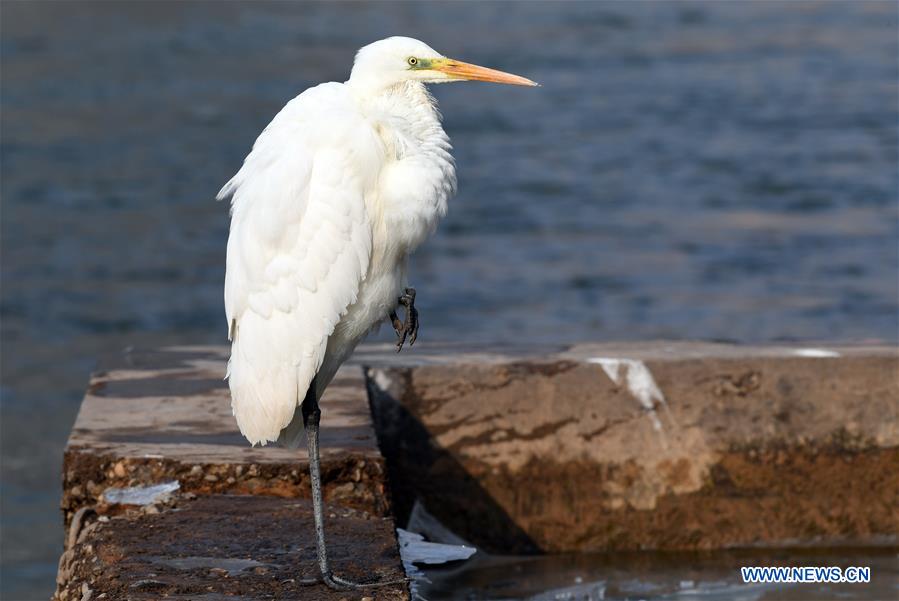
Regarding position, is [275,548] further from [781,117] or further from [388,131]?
[781,117]

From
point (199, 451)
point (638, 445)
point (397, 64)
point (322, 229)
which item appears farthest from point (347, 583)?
point (638, 445)

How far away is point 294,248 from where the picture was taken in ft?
13.1

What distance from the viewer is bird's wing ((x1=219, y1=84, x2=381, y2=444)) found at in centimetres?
397

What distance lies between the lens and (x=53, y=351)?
981cm

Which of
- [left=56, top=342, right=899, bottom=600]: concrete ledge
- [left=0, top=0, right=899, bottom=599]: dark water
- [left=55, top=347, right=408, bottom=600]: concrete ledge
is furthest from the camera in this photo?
[left=0, top=0, right=899, bottom=599]: dark water

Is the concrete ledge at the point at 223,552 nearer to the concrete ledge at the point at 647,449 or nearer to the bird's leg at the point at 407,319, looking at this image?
the bird's leg at the point at 407,319

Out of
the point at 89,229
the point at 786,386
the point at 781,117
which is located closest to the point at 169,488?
the point at 786,386

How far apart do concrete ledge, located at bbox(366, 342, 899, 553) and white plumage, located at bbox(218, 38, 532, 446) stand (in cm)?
150

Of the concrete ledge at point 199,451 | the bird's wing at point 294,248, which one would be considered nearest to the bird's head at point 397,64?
A: the bird's wing at point 294,248

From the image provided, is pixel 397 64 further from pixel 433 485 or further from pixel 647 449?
pixel 647 449

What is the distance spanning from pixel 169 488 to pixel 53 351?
550 cm

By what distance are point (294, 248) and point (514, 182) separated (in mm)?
10320

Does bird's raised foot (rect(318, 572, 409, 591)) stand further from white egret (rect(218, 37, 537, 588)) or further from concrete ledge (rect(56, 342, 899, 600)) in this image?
concrete ledge (rect(56, 342, 899, 600))

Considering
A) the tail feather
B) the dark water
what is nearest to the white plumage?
the tail feather
